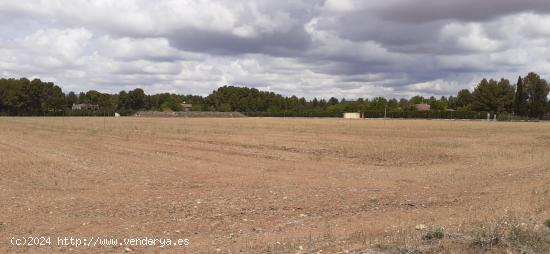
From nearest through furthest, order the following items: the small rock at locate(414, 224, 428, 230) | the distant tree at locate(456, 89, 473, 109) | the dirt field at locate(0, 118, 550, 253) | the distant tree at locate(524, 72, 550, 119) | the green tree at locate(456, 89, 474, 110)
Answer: the dirt field at locate(0, 118, 550, 253) < the small rock at locate(414, 224, 428, 230) < the distant tree at locate(524, 72, 550, 119) < the green tree at locate(456, 89, 474, 110) < the distant tree at locate(456, 89, 473, 109)

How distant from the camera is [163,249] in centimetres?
818

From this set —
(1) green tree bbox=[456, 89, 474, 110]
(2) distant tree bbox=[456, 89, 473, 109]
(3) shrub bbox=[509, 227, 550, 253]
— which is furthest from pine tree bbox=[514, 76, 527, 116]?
(3) shrub bbox=[509, 227, 550, 253]

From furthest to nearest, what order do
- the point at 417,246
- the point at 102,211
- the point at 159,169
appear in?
the point at 159,169 → the point at 102,211 → the point at 417,246

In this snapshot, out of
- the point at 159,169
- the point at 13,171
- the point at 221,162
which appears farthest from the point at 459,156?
the point at 13,171

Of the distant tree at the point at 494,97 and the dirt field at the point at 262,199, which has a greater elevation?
the distant tree at the point at 494,97

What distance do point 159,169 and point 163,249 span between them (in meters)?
11.4

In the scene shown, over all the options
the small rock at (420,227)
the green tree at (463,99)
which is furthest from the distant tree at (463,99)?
the small rock at (420,227)

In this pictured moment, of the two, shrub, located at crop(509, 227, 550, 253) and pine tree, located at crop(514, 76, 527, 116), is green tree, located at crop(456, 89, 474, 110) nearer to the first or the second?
pine tree, located at crop(514, 76, 527, 116)

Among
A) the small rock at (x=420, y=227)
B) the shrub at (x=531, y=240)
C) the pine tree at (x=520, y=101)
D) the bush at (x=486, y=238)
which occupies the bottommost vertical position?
the small rock at (x=420, y=227)

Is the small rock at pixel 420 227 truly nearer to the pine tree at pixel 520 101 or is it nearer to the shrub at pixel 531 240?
the shrub at pixel 531 240

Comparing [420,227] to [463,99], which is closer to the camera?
[420,227]

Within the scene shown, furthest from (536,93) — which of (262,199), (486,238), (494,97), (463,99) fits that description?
(486,238)

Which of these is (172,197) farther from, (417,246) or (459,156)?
(459,156)

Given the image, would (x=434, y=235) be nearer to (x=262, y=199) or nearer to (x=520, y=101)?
(x=262, y=199)
